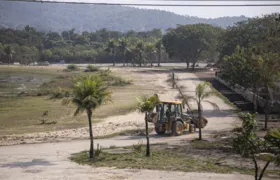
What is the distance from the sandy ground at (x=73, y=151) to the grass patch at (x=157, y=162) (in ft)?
2.33

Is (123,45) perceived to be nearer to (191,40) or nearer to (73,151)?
(191,40)

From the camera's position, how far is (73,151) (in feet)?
81.1

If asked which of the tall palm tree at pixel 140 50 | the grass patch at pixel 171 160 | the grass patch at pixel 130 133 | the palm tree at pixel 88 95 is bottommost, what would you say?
the grass patch at pixel 130 133

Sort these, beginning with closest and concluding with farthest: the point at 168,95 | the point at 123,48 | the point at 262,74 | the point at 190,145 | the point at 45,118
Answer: the point at 190,145
the point at 262,74
the point at 45,118
the point at 168,95
the point at 123,48

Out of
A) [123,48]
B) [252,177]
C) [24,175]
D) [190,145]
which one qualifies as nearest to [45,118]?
[190,145]

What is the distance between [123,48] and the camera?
129 m

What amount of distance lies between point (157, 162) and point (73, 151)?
579cm

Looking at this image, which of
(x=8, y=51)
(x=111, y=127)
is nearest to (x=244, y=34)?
(x=111, y=127)

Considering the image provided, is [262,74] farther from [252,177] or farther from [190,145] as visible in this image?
[252,177]

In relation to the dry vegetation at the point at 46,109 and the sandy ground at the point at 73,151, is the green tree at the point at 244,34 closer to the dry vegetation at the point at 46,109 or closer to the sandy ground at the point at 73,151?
the dry vegetation at the point at 46,109

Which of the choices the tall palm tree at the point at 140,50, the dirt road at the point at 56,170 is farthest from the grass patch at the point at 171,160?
the tall palm tree at the point at 140,50

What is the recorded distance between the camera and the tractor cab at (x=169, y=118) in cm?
2884

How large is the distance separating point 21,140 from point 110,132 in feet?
A: 21.4

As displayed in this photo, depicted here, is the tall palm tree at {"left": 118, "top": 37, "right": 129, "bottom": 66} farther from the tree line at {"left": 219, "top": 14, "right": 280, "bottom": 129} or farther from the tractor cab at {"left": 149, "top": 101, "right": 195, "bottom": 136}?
the tractor cab at {"left": 149, "top": 101, "right": 195, "bottom": 136}
